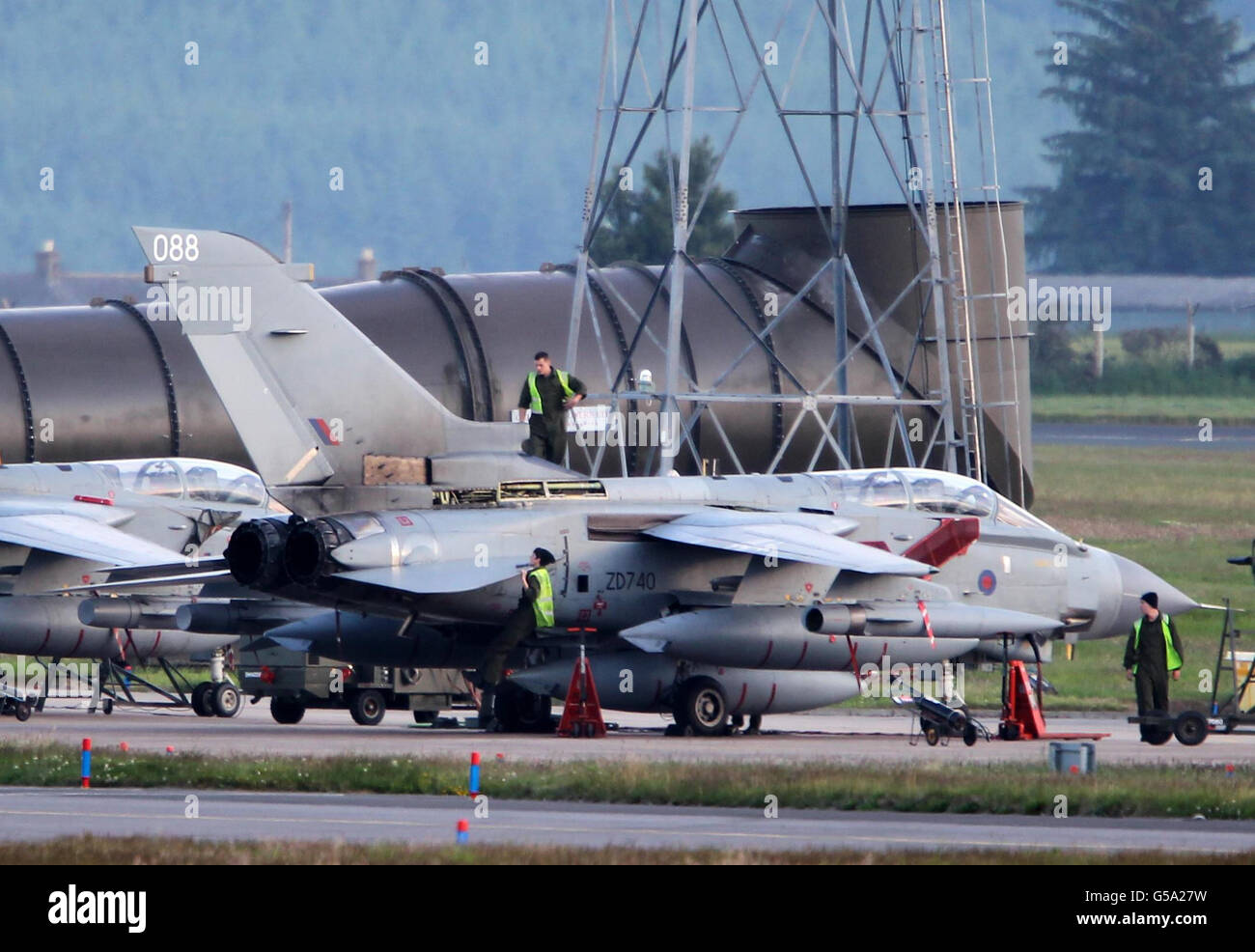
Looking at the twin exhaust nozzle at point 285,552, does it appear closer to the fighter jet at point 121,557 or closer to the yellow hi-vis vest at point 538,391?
the fighter jet at point 121,557

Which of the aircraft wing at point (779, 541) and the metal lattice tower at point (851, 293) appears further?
the metal lattice tower at point (851, 293)

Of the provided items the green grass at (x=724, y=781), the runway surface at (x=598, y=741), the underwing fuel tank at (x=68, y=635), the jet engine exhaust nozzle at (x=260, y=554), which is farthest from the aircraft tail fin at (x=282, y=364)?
the underwing fuel tank at (x=68, y=635)

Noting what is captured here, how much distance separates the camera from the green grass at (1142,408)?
259ft

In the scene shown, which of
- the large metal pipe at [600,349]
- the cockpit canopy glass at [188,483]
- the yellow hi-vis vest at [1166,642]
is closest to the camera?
the yellow hi-vis vest at [1166,642]

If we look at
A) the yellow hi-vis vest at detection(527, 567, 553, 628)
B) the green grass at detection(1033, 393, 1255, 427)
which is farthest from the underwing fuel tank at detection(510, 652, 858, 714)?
the green grass at detection(1033, 393, 1255, 427)

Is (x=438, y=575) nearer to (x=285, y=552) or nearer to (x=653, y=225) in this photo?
(x=285, y=552)

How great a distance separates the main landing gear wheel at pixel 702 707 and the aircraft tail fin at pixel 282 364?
392cm

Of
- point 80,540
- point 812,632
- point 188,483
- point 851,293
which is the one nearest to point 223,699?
point 80,540

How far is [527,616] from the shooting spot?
21.6 metres

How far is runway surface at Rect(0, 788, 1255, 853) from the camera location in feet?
41.5

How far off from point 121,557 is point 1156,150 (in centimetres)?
10465

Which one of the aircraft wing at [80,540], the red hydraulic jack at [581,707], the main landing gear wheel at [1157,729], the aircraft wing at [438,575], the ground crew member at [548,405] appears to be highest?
the ground crew member at [548,405]

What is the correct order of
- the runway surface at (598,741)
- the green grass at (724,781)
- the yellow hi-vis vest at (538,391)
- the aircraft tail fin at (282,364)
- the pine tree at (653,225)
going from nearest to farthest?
1. the green grass at (724,781)
2. the runway surface at (598,741)
3. the aircraft tail fin at (282,364)
4. the yellow hi-vis vest at (538,391)
5. the pine tree at (653,225)
